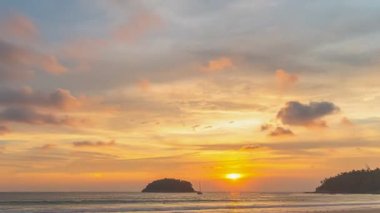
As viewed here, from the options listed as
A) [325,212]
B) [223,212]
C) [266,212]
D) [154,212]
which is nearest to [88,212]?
[154,212]

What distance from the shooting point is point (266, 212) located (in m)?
61.2

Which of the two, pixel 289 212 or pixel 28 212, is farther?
pixel 28 212

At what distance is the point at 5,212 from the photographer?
6525cm

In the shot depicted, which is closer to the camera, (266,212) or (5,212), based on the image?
(266,212)

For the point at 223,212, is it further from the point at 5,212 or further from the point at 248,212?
the point at 5,212

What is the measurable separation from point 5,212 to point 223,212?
26952 millimetres

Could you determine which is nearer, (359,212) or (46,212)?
(359,212)

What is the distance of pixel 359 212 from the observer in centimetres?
6012

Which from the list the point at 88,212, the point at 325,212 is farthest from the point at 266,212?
the point at 88,212

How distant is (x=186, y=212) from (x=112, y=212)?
30.1 ft

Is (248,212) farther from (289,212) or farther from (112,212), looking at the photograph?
(112,212)

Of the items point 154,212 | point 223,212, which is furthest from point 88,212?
point 223,212

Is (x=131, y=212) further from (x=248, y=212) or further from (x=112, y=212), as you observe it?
(x=248, y=212)

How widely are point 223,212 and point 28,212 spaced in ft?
81.7
